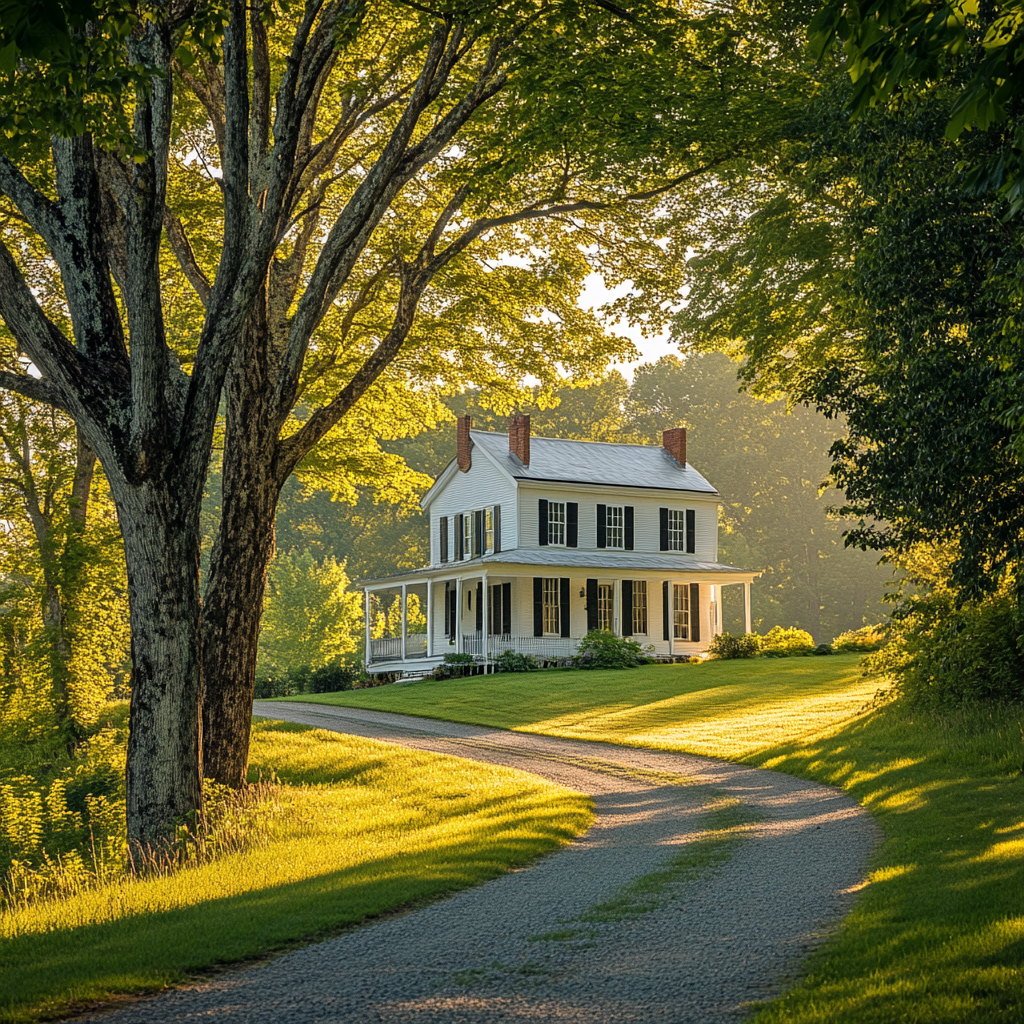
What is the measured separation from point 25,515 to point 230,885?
18070mm

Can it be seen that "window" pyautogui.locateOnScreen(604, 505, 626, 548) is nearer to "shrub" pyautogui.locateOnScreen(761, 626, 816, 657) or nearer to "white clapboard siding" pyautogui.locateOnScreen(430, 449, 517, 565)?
"white clapboard siding" pyautogui.locateOnScreen(430, 449, 517, 565)

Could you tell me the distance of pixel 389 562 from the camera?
64.5 m

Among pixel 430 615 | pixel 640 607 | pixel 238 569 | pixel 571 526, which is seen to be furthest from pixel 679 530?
pixel 238 569

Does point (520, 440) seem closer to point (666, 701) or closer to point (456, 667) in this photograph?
point (456, 667)

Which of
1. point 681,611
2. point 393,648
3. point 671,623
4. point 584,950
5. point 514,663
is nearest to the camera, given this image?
point 584,950

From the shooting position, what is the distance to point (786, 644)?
35.4 meters

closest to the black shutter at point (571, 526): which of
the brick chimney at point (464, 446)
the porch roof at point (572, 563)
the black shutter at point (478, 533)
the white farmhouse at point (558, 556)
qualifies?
the white farmhouse at point (558, 556)

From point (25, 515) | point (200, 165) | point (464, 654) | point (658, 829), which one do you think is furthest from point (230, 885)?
point (464, 654)

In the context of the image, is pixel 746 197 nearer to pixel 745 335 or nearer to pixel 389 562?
pixel 745 335

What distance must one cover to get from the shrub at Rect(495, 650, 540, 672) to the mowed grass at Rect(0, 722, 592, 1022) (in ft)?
59.6

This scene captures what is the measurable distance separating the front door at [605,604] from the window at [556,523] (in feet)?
6.97

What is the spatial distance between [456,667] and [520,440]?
8.75 metres

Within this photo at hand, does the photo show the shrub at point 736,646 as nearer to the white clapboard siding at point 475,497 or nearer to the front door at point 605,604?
the front door at point 605,604

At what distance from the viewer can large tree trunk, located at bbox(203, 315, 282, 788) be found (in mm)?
11328
